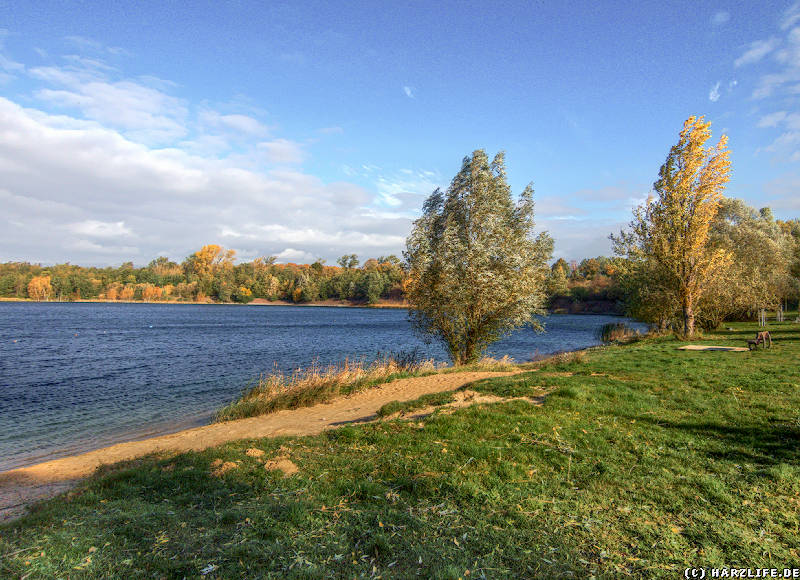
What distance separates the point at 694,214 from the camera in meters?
25.6

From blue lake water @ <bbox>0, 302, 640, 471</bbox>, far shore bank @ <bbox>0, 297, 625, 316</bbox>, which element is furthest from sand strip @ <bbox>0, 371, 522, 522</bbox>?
far shore bank @ <bbox>0, 297, 625, 316</bbox>

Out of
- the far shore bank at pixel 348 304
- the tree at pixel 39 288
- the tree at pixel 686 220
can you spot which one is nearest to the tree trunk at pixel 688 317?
the tree at pixel 686 220

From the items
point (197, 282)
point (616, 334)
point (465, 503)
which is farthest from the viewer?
point (197, 282)

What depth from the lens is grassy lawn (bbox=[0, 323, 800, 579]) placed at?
408 centimetres

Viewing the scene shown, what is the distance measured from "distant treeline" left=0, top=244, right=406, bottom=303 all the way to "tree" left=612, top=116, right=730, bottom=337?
98.8 metres

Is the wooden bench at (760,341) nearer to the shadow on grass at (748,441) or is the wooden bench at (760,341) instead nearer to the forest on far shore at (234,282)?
the shadow on grass at (748,441)

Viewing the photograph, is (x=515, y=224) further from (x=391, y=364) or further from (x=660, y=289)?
(x=660, y=289)

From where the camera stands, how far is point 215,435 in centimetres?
1130

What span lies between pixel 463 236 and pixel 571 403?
35.7ft

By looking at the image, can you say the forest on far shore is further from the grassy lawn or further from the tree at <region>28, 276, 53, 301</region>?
the grassy lawn

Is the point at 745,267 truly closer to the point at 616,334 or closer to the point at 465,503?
the point at 616,334

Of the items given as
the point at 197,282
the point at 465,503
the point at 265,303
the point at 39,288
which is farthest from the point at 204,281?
the point at 465,503

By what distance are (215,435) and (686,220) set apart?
28.4m

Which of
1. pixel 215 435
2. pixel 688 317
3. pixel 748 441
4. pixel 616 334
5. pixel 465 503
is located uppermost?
pixel 688 317
